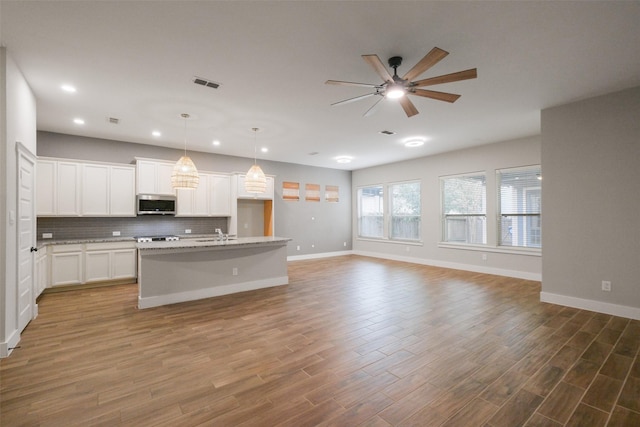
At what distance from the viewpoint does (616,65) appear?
3100mm

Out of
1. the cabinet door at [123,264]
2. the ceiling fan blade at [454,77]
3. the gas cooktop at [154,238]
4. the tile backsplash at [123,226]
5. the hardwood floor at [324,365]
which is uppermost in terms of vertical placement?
the ceiling fan blade at [454,77]

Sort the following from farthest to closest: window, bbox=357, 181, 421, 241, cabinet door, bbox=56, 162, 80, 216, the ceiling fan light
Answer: window, bbox=357, 181, 421, 241
cabinet door, bbox=56, 162, 80, 216
the ceiling fan light

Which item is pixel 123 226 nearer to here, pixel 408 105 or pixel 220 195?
pixel 220 195

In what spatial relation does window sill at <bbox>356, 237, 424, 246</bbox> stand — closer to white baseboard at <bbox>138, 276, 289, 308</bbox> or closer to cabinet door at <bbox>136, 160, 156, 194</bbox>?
white baseboard at <bbox>138, 276, 289, 308</bbox>

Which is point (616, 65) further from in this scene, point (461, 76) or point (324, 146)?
point (324, 146)

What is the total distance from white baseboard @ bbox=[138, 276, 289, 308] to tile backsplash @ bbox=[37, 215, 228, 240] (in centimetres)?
251

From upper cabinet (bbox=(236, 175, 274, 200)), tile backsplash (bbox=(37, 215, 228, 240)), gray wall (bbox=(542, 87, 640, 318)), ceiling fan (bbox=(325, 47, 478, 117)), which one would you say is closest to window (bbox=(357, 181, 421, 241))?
upper cabinet (bbox=(236, 175, 274, 200))

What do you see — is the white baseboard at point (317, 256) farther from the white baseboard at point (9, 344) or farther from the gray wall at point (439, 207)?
the white baseboard at point (9, 344)

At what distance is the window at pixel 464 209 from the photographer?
22.2 ft

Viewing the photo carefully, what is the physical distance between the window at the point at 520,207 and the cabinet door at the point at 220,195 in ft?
20.7

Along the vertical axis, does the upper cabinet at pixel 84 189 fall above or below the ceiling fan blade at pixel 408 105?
below

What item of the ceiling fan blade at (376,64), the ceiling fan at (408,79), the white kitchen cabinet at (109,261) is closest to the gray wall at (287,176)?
the white kitchen cabinet at (109,261)

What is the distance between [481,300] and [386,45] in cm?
391

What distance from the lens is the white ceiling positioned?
2297 mm
